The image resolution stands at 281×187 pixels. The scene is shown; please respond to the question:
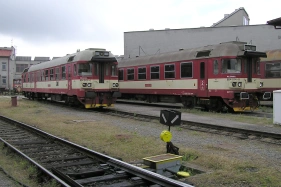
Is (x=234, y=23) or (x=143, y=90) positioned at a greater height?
(x=234, y=23)

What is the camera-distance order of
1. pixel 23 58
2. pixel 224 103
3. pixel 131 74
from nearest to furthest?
pixel 224 103 → pixel 131 74 → pixel 23 58

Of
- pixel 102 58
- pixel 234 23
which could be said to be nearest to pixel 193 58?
pixel 102 58

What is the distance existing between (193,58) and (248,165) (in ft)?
38.8

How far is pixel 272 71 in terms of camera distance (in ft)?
64.0

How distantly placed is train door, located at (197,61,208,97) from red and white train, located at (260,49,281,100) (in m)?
5.18

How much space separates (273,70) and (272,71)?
0.09 metres

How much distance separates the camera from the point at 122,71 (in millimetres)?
25047

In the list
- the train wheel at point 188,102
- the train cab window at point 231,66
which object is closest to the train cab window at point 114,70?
the train wheel at point 188,102

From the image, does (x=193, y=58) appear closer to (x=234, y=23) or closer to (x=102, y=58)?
(x=102, y=58)

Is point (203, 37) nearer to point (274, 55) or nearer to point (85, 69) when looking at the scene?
point (274, 55)

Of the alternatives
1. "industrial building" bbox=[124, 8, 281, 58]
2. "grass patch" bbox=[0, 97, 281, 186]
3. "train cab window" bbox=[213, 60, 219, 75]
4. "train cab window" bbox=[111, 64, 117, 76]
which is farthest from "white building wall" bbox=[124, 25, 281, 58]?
"grass patch" bbox=[0, 97, 281, 186]

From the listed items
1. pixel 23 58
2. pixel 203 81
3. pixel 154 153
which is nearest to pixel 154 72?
pixel 203 81

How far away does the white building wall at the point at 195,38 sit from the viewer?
32344mm

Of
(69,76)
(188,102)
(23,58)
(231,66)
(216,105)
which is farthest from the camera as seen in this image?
(23,58)
